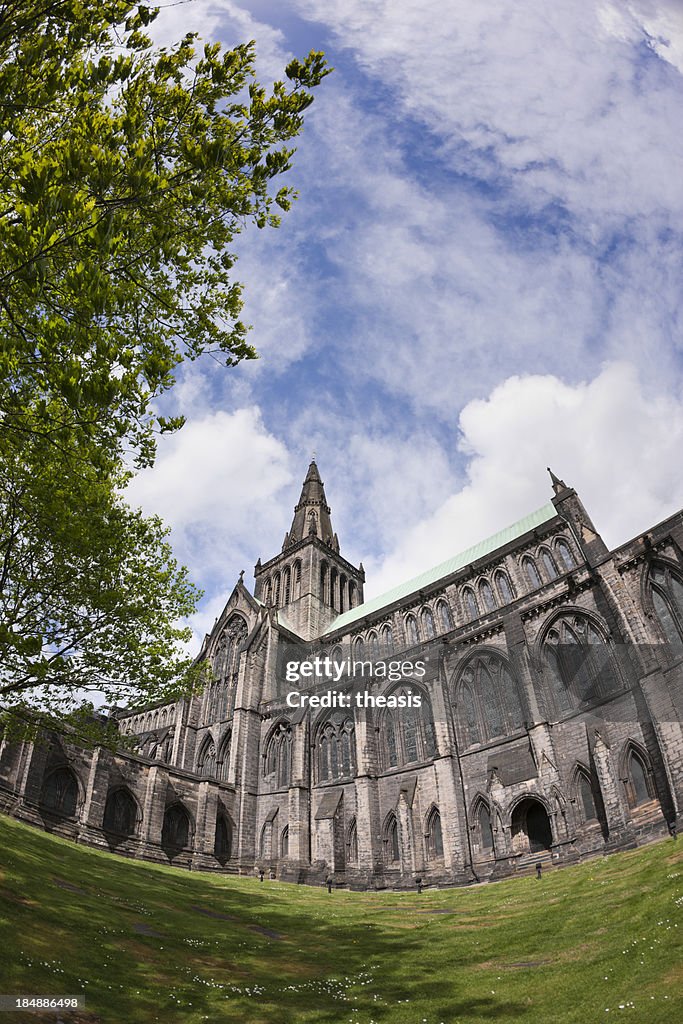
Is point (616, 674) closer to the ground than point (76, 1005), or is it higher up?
higher up

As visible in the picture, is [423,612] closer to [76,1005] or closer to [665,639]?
[665,639]

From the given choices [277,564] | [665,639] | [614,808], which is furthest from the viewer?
[277,564]

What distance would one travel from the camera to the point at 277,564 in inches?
2464

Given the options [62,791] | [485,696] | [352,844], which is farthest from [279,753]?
[485,696]

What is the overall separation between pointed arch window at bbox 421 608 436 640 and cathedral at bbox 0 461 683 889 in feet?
0.65

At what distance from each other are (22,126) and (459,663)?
33.6 m

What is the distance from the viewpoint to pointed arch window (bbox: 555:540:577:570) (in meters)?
36.8

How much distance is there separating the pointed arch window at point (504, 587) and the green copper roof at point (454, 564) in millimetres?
2424

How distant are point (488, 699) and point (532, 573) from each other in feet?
32.4

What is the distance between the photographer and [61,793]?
96.2ft

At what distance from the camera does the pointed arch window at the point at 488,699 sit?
106 feet

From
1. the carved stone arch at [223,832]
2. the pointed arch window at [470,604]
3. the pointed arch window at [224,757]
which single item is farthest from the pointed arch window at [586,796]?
the pointed arch window at [224,757]

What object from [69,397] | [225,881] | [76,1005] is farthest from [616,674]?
[69,397]

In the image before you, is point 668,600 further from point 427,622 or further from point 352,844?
point 352,844
